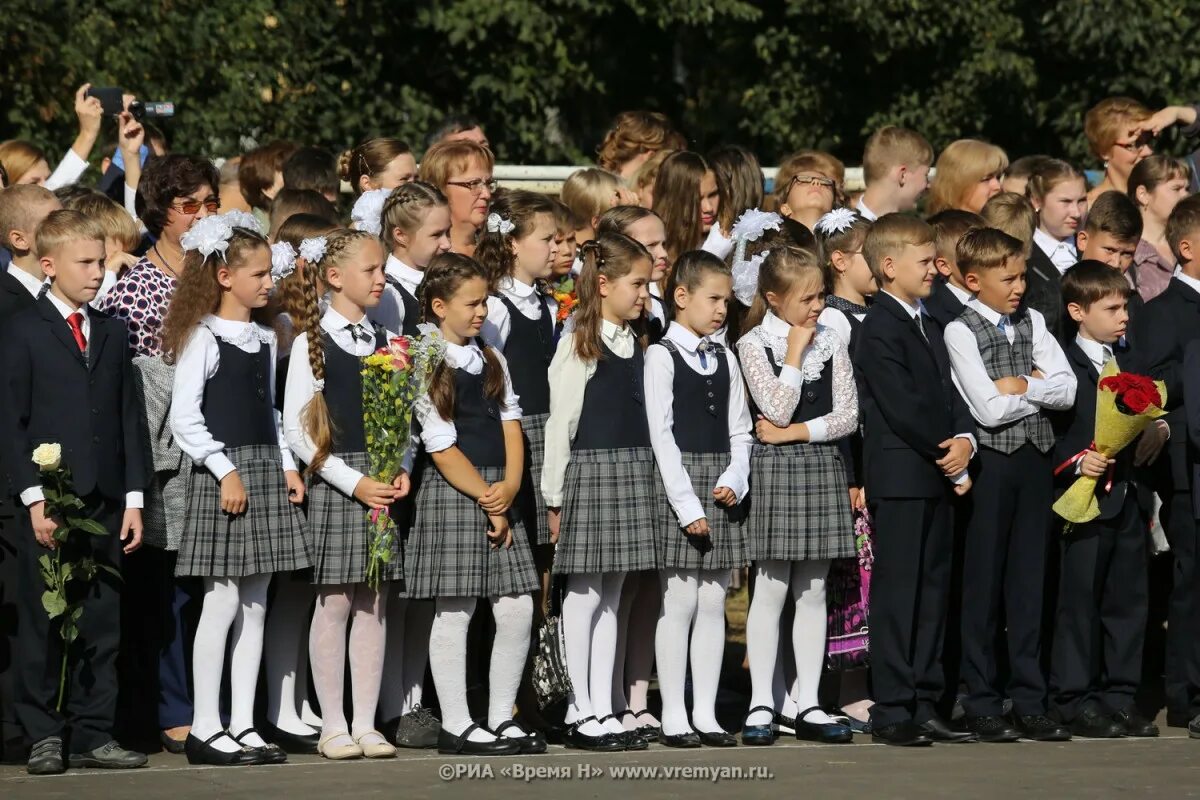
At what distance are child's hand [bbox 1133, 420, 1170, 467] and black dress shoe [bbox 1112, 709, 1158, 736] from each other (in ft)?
3.43

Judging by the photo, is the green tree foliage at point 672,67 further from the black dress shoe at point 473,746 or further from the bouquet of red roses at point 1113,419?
the bouquet of red roses at point 1113,419

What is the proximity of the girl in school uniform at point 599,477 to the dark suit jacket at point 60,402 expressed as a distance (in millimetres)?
1663

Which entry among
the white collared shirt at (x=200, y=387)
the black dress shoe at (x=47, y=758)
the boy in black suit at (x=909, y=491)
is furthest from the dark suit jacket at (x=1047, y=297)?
the black dress shoe at (x=47, y=758)

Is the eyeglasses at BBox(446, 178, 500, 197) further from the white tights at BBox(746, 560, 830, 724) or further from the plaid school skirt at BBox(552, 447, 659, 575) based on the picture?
the white tights at BBox(746, 560, 830, 724)

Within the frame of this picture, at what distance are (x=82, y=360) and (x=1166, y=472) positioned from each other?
4532 mm

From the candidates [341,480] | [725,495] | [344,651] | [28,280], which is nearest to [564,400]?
[725,495]

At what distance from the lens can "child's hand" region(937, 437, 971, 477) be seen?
7953mm

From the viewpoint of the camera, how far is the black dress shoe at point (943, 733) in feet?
26.2

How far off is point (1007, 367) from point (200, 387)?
10.5ft

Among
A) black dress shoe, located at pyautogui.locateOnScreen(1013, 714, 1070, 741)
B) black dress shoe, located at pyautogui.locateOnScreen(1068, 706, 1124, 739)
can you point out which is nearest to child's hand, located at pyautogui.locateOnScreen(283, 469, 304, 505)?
black dress shoe, located at pyautogui.locateOnScreen(1013, 714, 1070, 741)

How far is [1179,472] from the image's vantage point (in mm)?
8547

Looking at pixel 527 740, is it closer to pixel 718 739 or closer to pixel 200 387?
pixel 718 739

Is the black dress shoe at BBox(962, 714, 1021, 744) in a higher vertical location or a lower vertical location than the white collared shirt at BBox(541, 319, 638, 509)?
lower

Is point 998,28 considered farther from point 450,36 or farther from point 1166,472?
point 1166,472
